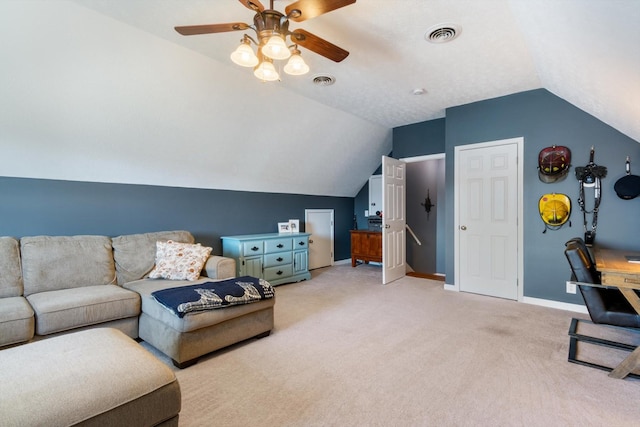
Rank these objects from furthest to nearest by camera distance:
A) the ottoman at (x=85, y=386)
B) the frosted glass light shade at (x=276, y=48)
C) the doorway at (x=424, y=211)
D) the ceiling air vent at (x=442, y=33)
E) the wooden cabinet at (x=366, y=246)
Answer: the doorway at (x=424, y=211), the wooden cabinet at (x=366, y=246), the ceiling air vent at (x=442, y=33), the frosted glass light shade at (x=276, y=48), the ottoman at (x=85, y=386)

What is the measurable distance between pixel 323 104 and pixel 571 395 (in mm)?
3881

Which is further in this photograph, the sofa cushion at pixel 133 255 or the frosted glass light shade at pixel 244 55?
the sofa cushion at pixel 133 255

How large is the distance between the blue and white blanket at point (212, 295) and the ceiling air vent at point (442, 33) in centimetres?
252


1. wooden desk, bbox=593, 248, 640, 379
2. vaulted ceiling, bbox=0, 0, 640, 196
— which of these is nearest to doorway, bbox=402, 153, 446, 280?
vaulted ceiling, bbox=0, 0, 640, 196

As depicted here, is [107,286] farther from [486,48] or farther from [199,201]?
[486,48]

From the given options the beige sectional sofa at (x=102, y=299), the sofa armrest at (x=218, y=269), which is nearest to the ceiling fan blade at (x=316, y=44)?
the beige sectional sofa at (x=102, y=299)

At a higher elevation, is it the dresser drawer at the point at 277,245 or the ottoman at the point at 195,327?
the dresser drawer at the point at 277,245

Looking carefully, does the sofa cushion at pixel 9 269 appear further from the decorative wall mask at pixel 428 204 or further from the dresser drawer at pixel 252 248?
the decorative wall mask at pixel 428 204

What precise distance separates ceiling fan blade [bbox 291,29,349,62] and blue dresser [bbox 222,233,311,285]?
271cm

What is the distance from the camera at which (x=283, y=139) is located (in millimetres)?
4441

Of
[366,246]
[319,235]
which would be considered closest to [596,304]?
[366,246]

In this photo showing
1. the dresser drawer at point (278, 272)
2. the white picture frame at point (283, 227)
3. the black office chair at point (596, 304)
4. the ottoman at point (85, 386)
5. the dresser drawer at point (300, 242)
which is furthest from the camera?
the white picture frame at point (283, 227)

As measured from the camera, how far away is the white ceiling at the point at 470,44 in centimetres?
186

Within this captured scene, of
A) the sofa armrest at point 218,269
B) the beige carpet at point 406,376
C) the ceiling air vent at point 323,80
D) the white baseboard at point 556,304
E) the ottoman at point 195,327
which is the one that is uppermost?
the ceiling air vent at point 323,80
